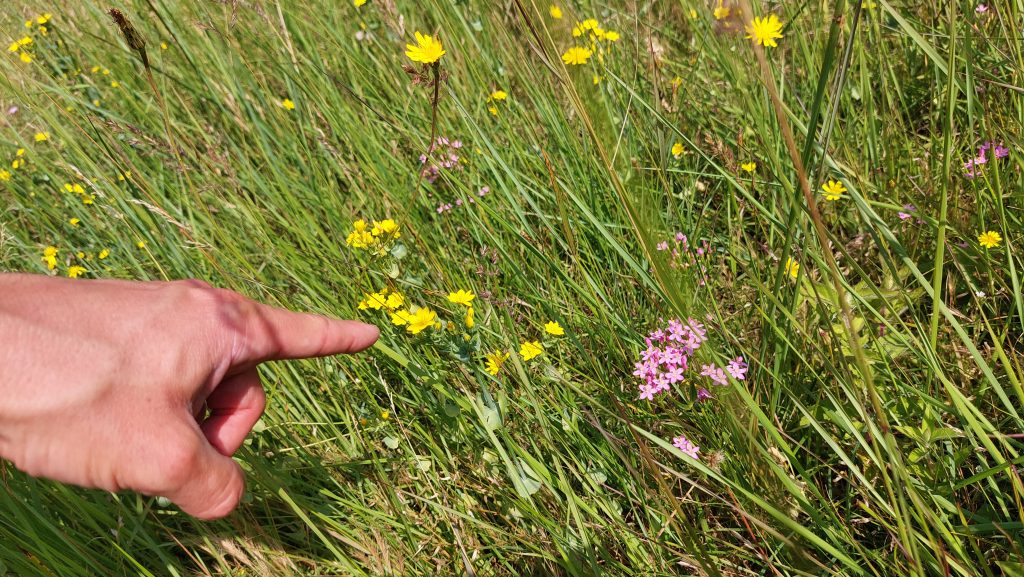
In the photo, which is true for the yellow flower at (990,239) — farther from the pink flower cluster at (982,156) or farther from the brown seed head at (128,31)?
the brown seed head at (128,31)

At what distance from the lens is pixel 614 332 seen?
1.55m

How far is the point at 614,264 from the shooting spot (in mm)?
1805

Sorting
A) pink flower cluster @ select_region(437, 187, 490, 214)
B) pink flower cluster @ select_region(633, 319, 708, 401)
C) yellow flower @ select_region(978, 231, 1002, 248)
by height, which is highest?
pink flower cluster @ select_region(437, 187, 490, 214)

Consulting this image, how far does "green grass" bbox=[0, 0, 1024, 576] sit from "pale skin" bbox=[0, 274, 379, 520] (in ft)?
1.07

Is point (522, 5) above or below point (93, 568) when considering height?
above

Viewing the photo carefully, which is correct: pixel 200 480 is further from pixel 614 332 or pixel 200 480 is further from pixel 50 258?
pixel 50 258

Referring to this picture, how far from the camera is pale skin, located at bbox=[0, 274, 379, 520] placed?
0.92m

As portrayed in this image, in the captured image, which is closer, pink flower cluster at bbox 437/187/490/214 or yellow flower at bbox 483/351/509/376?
yellow flower at bbox 483/351/509/376

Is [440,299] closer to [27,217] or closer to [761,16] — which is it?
[761,16]

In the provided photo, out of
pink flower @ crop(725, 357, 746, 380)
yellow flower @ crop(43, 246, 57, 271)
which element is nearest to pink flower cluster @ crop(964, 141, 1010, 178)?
pink flower @ crop(725, 357, 746, 380)

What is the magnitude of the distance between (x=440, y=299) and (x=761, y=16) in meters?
1.21

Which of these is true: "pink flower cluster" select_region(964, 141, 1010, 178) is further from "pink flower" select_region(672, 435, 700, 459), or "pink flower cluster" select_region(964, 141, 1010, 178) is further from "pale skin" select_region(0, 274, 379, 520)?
"pale skin" select_region(0, 274, 379, 520)

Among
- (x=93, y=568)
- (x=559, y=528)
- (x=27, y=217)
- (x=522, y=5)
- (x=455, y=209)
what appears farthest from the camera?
(x=27, y=217)

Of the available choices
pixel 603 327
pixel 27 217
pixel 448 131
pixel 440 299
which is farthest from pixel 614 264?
pixel 27 217
